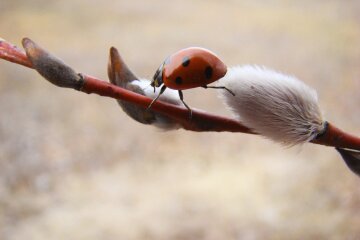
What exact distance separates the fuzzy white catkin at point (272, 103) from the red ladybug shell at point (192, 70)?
1cm

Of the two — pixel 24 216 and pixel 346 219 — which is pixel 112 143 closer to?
pixel 24 216

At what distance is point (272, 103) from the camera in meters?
0.34

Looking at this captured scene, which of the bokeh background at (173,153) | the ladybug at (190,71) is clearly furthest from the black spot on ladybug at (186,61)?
the bokeh background at (173,153)

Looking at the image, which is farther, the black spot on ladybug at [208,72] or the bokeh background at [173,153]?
the bokeh background at [173,153]

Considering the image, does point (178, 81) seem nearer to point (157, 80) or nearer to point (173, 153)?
point (157, 80)

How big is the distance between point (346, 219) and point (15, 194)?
188 cm

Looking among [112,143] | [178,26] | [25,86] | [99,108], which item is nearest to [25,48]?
[112,143]

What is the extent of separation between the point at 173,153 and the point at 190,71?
10.1ft

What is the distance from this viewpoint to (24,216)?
292 centimetres

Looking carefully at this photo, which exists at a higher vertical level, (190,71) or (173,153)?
(190,71)

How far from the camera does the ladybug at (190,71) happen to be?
0.38 m

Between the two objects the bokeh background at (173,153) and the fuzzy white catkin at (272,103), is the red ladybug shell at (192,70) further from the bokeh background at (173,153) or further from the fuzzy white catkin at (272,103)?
the bokeh background at (173,153)

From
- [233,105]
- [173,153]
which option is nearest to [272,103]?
[233,105]

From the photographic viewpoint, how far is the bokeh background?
274 centimetres
